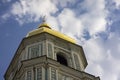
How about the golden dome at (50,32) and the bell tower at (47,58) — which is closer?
the bell tower at (47,58)

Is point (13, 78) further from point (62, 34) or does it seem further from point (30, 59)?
point (62, 34)

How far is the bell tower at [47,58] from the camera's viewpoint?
95.0 ft

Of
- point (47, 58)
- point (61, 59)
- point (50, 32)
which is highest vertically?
point (50, 32)

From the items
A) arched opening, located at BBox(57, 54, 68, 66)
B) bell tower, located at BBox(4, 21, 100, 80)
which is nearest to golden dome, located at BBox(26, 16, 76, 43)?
Answer: bell tower, located at BBox(4, 21, 100, 80)

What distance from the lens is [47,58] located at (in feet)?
97.0

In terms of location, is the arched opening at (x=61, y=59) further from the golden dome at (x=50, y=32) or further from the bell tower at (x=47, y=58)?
the golden dome at (x=50, y=32)

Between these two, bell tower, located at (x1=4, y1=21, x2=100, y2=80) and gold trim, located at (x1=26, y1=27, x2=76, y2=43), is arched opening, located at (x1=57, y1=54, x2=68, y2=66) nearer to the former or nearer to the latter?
bell tower, located at (x1=4, y1=21, x2=100, y2=80)

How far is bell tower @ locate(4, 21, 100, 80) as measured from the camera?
28953 mm

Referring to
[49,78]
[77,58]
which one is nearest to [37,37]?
[77,58]

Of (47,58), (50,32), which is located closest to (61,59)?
(50,32)

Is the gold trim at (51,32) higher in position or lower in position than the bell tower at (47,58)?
higher

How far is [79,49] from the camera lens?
111 feet

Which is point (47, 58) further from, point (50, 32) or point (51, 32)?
point (51, 32)

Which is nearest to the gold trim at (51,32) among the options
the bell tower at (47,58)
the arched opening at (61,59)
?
the bell tower at (47,58)
